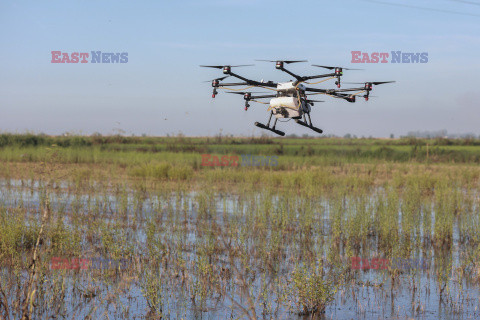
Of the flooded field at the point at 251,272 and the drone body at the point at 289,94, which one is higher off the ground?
the drone body at the point at 289,94

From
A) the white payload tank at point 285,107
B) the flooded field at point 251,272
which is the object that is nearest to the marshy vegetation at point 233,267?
the flooded field at point 251,272

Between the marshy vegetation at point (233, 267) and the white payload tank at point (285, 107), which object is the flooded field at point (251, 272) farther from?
the white payload tank at point (285, 107)

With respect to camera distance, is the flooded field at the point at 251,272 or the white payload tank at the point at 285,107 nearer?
the white payload tank at the point at 285,107

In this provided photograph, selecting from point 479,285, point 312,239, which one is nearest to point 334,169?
point 312,239

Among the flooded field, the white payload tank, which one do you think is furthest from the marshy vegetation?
the white payload tank

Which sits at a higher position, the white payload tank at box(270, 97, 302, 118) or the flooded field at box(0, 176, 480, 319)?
the white payload tank at box(270, 97, 302, 118)

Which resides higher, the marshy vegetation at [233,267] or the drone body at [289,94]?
the drone body at [289,94]

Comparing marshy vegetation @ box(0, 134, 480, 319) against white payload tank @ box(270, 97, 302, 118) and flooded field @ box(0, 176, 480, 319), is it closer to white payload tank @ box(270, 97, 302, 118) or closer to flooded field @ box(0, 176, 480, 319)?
flooded field @ box(0, 176, 480, 319)

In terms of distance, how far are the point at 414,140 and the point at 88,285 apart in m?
49.3

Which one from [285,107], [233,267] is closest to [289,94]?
[285,107]

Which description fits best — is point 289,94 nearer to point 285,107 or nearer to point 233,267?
point 285,107

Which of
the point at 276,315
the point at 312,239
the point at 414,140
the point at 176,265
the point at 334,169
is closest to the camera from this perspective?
the point at 276,315

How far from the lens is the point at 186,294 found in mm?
7125

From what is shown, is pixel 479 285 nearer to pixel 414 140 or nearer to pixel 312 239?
pixel 312 239
